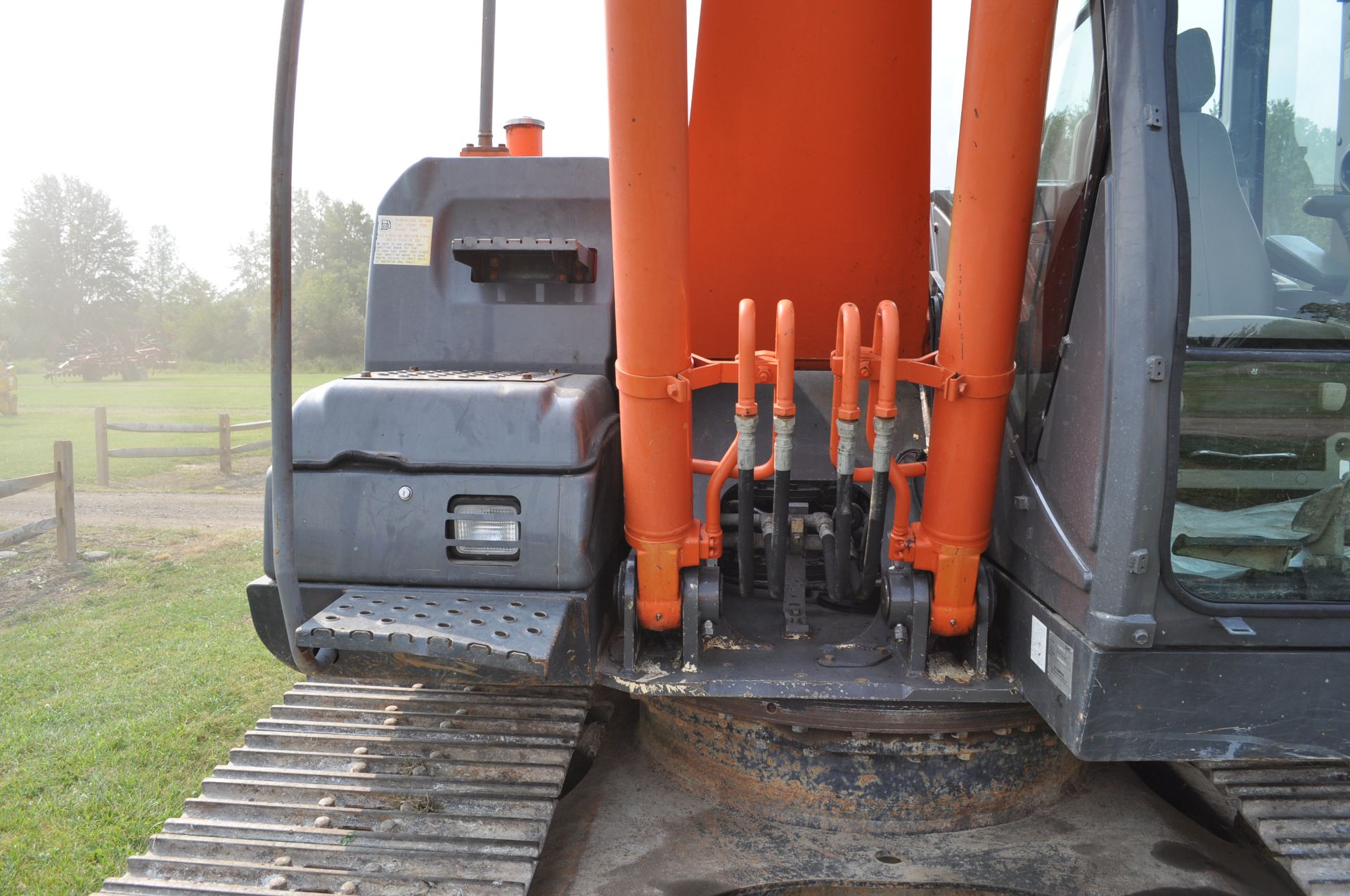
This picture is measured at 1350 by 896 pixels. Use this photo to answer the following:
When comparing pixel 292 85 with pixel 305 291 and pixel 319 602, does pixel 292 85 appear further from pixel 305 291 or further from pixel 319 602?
pixel 305 291

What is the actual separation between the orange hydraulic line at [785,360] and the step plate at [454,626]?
2.14ft

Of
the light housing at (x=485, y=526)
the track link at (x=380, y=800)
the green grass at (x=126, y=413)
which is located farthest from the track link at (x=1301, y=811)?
the green grass at (x=126, y=413)

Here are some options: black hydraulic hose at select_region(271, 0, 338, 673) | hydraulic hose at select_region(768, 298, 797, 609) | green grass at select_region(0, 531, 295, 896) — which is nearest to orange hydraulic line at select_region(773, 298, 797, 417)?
hydraulic hose at select_region(768, 298, 797, 609)

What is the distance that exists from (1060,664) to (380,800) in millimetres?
1546

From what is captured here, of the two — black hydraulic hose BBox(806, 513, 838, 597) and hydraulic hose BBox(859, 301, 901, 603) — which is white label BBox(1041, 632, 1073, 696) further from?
black hydraulic hose BBox(806, 513, 838, 597)

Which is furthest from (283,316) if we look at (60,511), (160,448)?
(160,448)

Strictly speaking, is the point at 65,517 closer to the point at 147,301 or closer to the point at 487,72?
the point at 487,72

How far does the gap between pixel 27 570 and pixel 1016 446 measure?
7.79 meters

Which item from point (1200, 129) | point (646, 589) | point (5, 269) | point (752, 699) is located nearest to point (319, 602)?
point (646, 589)

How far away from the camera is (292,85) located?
1.74 m

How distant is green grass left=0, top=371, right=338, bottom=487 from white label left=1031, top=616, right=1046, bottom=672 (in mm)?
6993

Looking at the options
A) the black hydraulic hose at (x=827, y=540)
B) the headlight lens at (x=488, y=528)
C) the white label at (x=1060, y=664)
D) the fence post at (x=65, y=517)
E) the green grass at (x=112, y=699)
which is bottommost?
the green grass at (x=112, y=699)

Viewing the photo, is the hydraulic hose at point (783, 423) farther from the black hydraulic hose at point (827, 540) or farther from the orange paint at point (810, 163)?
the orange paint at point (810, 163)

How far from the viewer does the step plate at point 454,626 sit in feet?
6.08
